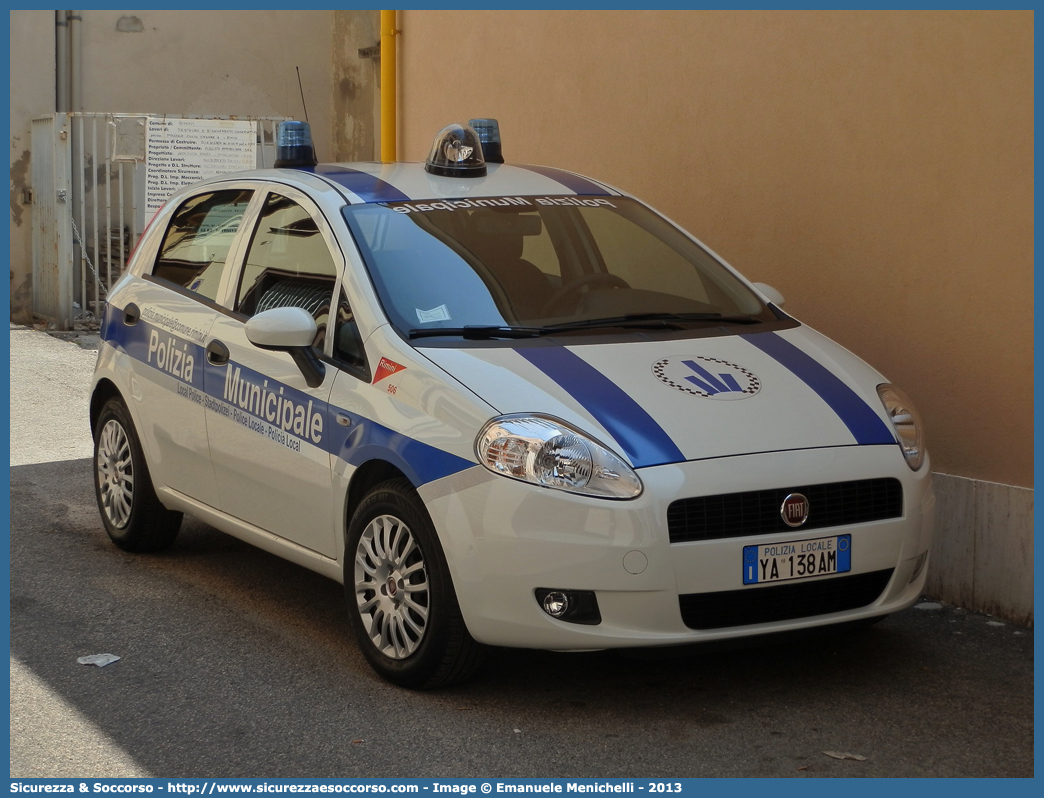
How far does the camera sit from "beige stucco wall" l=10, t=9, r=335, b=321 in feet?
50.2

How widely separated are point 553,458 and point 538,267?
1.30 m

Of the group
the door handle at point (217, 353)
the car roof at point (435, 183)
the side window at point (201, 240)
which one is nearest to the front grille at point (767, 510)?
the car roof at point (435, 183)

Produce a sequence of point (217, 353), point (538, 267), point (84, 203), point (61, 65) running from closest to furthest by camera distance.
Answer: point (538, 267) < point (217, 353) < point (84, 203) < point (61, 65)

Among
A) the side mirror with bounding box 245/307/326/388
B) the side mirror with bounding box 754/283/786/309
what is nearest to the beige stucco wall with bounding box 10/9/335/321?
the side mirror with bounding box 245/307/326/388

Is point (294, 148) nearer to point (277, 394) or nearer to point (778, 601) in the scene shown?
point (277, 394)

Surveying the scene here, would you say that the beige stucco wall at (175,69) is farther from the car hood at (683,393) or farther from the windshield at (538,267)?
the car hood at (683,393)

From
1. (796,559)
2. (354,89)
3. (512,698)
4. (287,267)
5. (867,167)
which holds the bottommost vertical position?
(512,698)

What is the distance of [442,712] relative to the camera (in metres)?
4.42

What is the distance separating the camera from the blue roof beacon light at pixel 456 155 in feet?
18.8

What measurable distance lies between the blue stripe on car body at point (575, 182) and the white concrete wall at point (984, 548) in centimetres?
187

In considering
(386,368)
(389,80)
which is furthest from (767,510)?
(389,80)

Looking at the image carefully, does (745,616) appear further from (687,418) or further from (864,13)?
(864,13)

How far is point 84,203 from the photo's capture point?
1473 cm

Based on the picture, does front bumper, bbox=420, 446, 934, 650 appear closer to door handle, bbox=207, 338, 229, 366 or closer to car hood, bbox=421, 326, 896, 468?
car hood, bbox=421, 326, 896, 468
